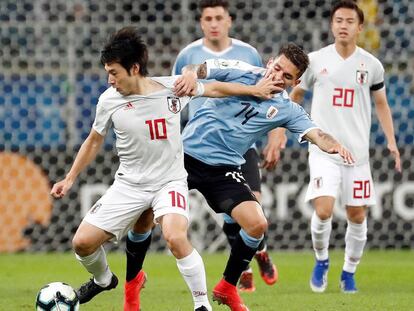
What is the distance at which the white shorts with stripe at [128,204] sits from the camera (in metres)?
6.44

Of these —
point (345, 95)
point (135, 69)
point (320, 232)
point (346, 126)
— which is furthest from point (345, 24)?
point (135, 69)

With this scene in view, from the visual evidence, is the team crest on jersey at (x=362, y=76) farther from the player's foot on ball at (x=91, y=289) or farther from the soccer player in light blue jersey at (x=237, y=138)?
the player's foot on ball at (x=91, y=289)

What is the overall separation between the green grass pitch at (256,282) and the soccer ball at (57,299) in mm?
1078

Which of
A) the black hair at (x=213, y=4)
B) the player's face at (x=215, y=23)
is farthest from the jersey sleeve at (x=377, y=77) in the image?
the black hair at (x=213, y=4)

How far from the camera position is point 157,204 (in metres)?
6.44

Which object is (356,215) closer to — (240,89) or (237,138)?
(237,138)

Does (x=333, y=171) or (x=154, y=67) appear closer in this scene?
(x=333, y=171)

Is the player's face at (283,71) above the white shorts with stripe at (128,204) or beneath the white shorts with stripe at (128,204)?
above

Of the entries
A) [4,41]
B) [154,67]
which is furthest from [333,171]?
[4,41]

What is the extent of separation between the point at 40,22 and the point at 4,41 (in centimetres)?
55

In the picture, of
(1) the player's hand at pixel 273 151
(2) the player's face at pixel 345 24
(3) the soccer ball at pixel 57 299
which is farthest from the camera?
(2) the player's face at pixel 345 24

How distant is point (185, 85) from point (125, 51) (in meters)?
0.43

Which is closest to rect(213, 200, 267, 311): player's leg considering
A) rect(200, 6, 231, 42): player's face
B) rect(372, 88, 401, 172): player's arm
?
rect(372, 88, 401, 172): player's arm

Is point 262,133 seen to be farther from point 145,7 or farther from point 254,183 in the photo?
point 145,7
